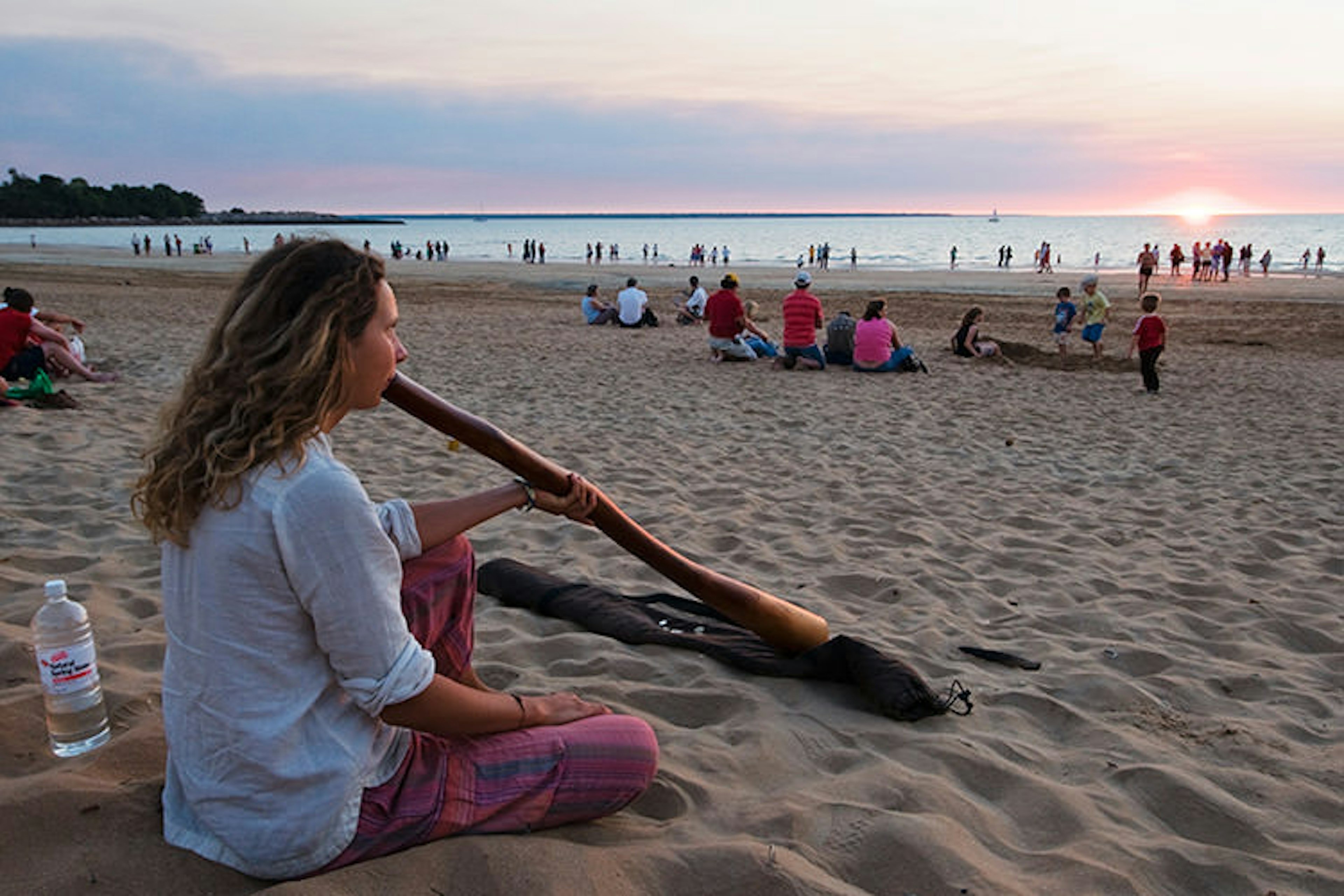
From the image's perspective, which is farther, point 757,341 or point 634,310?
point 634,310

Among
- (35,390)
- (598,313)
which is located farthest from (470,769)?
(598,313)

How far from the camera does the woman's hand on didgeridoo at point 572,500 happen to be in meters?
2.43

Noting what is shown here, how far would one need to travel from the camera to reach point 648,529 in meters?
4.92

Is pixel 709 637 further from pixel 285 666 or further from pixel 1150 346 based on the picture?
pixel 1150 346

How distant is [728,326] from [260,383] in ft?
35.4

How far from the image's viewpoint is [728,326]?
12.2 meters

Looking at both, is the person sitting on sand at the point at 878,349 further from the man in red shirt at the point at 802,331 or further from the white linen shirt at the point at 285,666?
the white linen shirt at the point at 285,666

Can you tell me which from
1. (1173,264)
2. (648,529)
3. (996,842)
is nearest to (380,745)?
(996,842)

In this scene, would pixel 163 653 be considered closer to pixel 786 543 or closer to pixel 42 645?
pixel 42 645

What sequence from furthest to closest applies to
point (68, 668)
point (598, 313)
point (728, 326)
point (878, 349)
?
point (598, 313) < point (728, 326) < point (878, 349) < point (68, 668)

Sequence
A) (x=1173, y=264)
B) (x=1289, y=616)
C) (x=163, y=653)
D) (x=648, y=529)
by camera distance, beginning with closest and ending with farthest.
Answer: (x=163, y=653)
(x=1289, y=616)
(x=648, y=529)
(x=1173, y=264)

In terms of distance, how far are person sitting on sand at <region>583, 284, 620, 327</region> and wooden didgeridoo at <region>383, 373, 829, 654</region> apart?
13708 millimetres

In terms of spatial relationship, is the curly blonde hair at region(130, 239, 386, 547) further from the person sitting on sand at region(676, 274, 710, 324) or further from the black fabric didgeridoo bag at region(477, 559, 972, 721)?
the person sitting on sand at region(676, 274, 710, 324)

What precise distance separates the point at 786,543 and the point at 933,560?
74 centimetres
